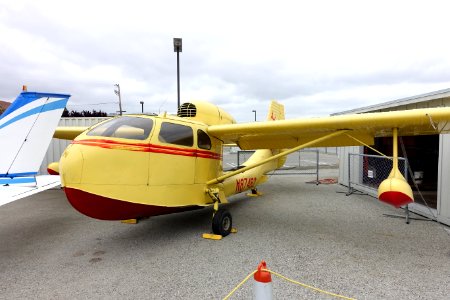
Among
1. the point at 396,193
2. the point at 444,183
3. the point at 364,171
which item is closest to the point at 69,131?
the point at 396,193

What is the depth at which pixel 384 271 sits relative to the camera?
4371 millimetres

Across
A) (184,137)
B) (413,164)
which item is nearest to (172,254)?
(184,137)

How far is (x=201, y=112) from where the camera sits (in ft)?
22.9

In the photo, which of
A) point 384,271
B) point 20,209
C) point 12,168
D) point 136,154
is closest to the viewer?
point 384,271

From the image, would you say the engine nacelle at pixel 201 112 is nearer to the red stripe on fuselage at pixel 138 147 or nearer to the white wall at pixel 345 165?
the red stripe on fuselage at pixel 138 147

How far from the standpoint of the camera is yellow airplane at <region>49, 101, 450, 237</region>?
4.50 meters

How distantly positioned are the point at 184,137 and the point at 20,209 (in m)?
6.93

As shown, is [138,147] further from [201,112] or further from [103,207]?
[201,112]

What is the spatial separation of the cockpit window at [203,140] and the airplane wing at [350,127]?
19 cm

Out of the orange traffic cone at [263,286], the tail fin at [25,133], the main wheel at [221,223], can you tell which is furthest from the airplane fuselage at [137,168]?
the orange traffic cone at [263,286]

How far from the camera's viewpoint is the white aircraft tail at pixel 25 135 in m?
5.24

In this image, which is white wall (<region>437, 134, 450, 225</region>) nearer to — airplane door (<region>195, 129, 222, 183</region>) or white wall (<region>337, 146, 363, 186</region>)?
white wall (<region>337, 146, 363, 186</region>)

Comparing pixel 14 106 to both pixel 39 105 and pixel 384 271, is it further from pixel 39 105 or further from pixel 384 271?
pixel 384 271

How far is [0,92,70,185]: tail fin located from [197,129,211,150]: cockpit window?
2945 millimetres
